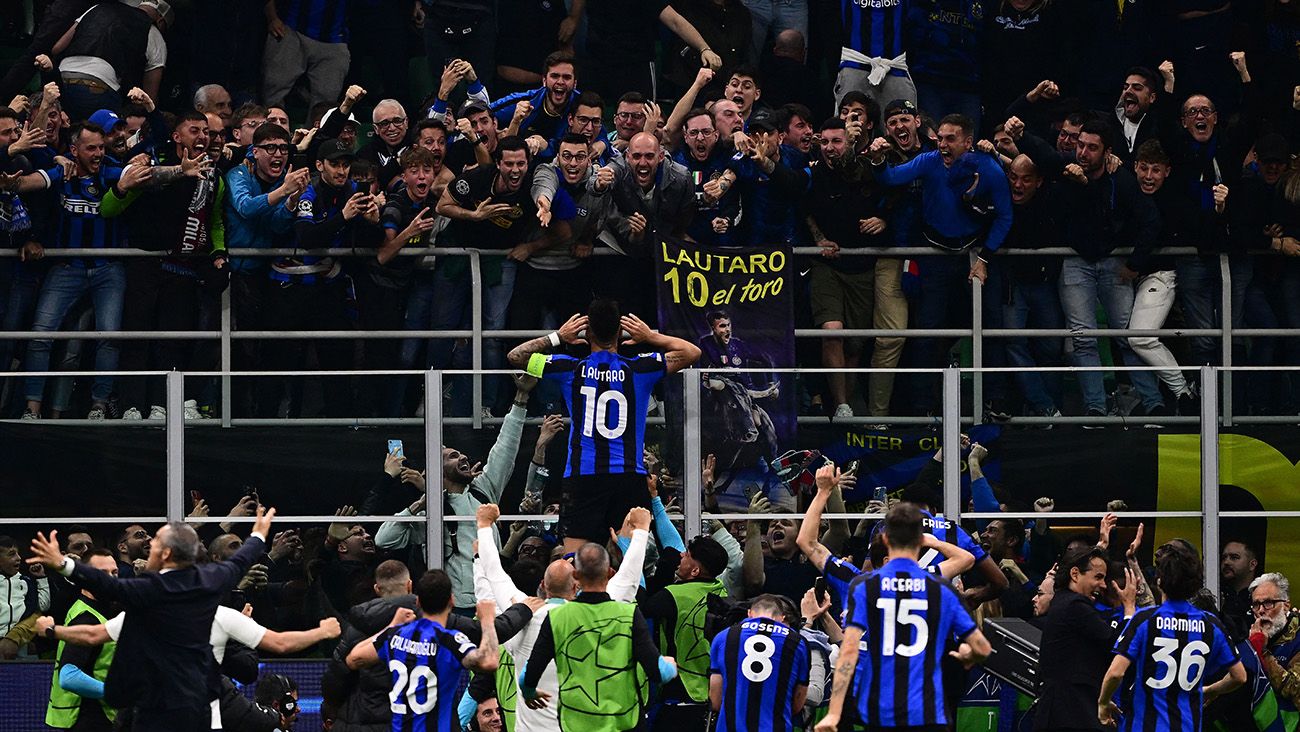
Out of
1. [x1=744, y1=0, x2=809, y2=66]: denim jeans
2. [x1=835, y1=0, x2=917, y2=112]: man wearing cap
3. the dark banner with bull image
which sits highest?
[x1=744, y1=0, x2=809, y2=66]: denim jeans

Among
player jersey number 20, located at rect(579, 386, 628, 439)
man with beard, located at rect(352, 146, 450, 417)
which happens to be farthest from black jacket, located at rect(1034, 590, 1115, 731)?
man with beard, located at rect(352, 146, 450, 417)

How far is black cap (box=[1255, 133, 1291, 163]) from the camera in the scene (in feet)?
57.0

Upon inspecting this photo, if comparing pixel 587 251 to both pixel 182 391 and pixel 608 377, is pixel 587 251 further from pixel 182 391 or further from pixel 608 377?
pixel 182 391

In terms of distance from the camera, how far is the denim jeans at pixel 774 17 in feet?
63.0

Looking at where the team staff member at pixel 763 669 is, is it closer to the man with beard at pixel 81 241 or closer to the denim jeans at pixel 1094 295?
the denim jeans at pixel 1094 295

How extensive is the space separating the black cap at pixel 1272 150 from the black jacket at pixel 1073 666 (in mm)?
5962

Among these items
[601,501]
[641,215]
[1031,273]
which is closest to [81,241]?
[641,215]

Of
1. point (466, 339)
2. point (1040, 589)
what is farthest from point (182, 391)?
point (1040, 589)

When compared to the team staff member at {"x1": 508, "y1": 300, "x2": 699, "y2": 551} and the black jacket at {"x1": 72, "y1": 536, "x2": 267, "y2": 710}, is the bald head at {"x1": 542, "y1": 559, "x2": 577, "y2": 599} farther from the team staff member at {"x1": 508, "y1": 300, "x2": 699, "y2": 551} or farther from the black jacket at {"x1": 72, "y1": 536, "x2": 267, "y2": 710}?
the black jacket at {"x1": 72, "y1": 536, "x2": 267, "y2": 710}

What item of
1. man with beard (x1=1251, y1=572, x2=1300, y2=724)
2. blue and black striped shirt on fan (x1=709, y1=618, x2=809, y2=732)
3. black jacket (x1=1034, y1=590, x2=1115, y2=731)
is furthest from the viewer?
man with beard (x1=1251, y1=572, x2=1300, y2=724)

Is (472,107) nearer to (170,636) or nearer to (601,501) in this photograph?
(601,501)

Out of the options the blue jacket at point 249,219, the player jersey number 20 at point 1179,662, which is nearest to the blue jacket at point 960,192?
the player jersey number 20 at point 1179,662

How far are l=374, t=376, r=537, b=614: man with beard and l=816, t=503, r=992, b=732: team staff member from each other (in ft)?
13.7

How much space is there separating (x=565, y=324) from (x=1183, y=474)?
191 inches
